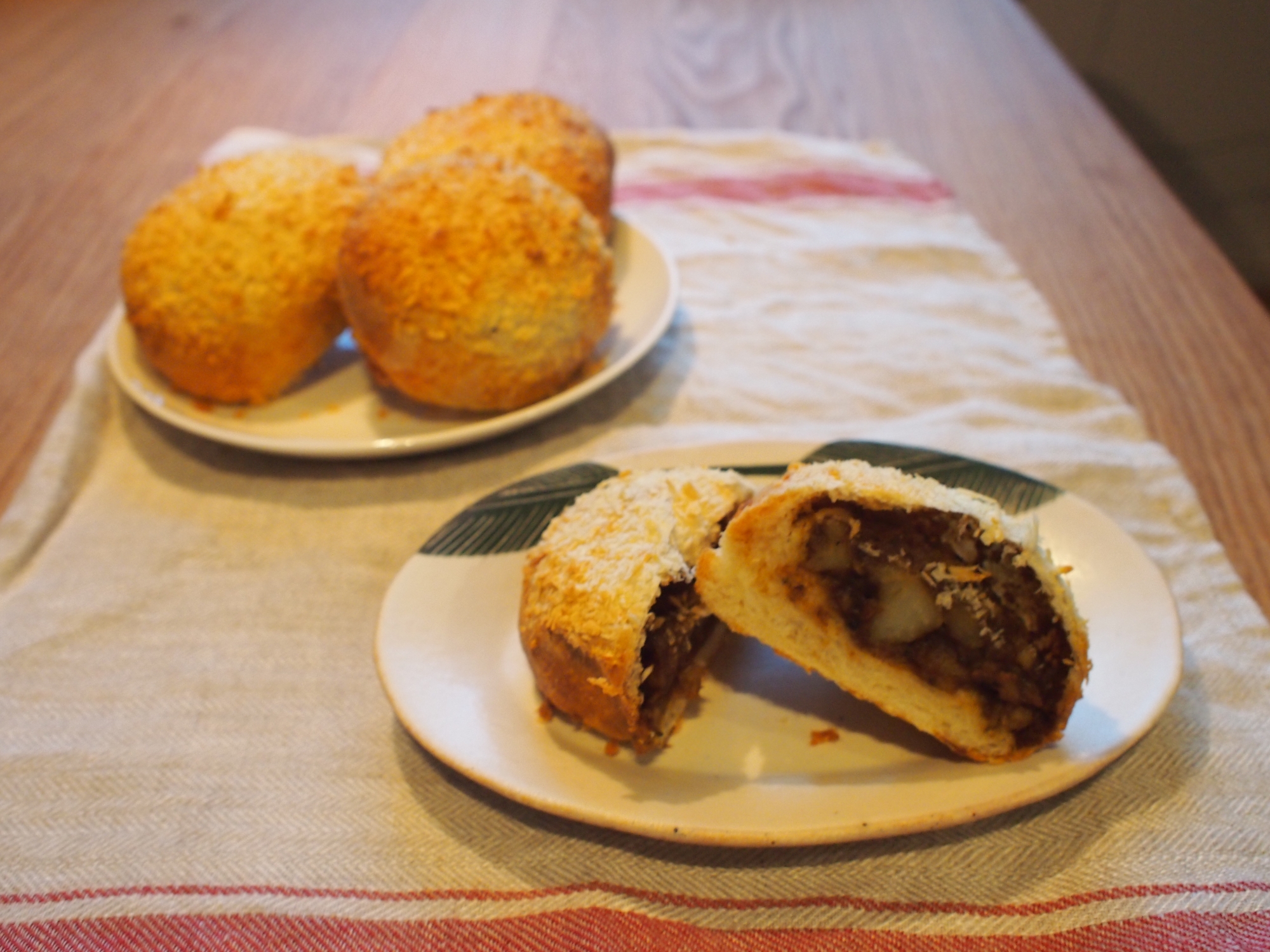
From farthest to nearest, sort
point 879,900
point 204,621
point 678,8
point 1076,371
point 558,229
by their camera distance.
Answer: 1. point 678,8
2. point 1076,371
3. point 558,229
4. point 204,621
5. point 879,900

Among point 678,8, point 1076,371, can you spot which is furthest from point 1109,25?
point 1076,371

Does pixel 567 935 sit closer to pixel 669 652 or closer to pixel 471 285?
pixel 669 652

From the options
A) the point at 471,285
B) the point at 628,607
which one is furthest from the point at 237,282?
the point at 628,607

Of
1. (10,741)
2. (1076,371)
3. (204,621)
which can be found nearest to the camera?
(10,741)

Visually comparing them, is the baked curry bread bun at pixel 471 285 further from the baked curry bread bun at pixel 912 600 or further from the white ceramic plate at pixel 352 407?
the baked curry bread bun at pixel 912 600

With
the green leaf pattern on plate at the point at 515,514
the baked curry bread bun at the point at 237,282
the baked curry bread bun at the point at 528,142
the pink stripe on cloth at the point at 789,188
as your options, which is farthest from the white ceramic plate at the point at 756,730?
the pink stripe on cloth at the point at 789,188

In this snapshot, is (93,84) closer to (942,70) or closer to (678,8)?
(678,8)
